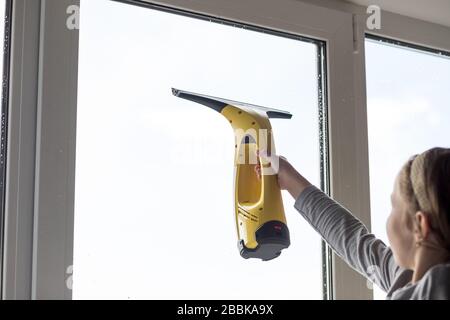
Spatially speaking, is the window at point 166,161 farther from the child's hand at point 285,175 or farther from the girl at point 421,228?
the girl at point 421,228

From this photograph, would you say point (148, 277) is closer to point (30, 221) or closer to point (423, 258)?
point (30, 221)

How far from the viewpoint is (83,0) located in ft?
4.00

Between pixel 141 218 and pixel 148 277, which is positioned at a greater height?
pixel 141 218

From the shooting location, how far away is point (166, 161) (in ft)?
4.19

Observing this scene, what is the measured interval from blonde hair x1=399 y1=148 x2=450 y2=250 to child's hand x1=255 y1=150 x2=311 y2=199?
30 cm

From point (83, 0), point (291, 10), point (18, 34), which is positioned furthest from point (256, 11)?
point (18, 34)

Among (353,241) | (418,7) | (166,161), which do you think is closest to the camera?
(353,241)

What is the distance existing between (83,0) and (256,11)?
13.9 inches

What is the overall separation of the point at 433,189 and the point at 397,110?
2.34 feet

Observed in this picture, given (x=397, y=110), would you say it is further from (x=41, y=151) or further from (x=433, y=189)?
(x=41, y=151)

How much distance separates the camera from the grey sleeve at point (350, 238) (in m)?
1.09

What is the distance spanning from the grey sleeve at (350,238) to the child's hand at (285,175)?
0.01 meters

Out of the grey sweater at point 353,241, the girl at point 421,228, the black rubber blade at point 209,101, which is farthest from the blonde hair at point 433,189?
the black rubber blade at point 209,101

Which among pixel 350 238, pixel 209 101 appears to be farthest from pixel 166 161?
pixel 350 238
